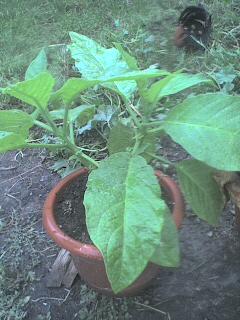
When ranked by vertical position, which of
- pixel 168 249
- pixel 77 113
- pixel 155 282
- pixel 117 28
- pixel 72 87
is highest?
pixel 72 87

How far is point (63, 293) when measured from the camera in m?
1.64

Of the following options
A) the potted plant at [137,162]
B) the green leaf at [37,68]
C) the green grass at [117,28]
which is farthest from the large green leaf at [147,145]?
the green grass at [117,28]

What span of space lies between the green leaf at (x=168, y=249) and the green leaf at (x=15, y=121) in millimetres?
388

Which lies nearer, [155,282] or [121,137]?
[121,137]

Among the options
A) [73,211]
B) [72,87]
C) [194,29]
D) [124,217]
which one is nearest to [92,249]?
[73,211]

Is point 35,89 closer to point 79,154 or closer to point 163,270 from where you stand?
point 79,154

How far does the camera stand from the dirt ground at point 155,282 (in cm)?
151

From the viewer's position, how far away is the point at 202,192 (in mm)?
1222

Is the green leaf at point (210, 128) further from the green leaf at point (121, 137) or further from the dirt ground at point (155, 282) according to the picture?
the dirt ground at point (155, 282)

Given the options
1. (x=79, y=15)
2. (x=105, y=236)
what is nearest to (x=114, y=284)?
(x=105, y=236)

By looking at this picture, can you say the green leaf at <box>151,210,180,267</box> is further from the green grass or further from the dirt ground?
the green grass

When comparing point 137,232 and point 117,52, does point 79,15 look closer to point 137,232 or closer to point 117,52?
point 117,52

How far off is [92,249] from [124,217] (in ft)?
1.14

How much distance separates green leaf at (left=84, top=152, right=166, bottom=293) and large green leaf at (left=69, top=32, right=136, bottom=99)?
0.88 feet
